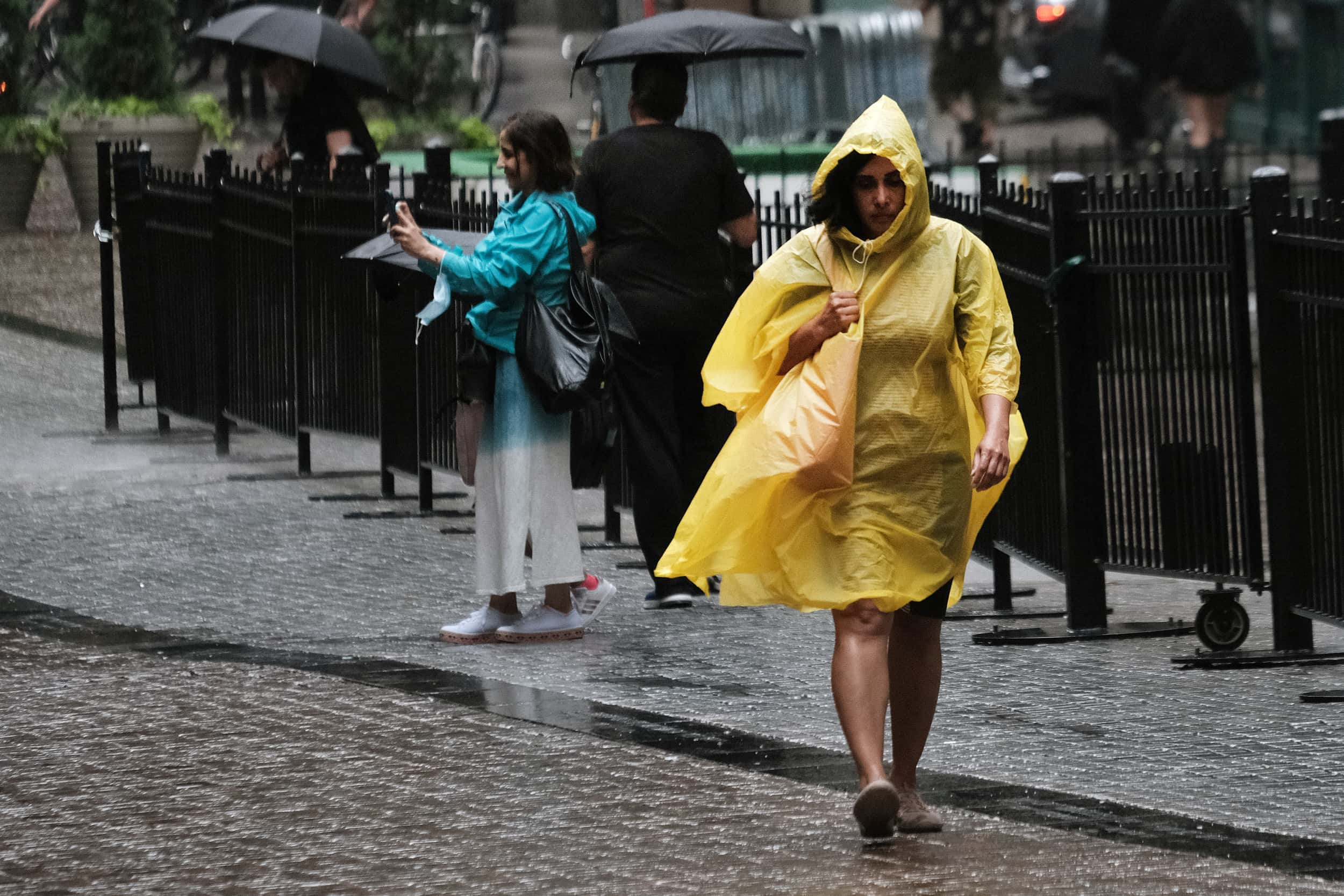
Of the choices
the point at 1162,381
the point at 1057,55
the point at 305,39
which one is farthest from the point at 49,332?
the point at 1057,55

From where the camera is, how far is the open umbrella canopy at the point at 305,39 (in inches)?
501

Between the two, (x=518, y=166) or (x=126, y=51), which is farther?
(x=126, y=51)

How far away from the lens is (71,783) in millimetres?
6289

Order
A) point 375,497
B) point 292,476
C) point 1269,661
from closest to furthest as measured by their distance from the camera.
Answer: point 1269,661
point 375,497
point 292,476

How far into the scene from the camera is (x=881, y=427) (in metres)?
5.69

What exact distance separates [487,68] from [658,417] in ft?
67.5

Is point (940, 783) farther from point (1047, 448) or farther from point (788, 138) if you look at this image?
point (788, 138)

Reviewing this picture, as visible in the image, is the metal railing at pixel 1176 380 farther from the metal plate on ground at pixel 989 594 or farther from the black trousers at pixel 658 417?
the black trousers at pixel 658 417

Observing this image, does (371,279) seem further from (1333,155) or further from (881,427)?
(1333,155)

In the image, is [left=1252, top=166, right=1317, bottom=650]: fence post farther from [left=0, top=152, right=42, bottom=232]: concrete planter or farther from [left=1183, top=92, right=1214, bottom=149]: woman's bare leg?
[left=1183, top=92, right=1214, bottom=149]: woman's bare leg

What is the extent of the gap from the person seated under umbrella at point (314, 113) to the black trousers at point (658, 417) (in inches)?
169

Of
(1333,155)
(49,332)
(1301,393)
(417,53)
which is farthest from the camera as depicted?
(417,53)

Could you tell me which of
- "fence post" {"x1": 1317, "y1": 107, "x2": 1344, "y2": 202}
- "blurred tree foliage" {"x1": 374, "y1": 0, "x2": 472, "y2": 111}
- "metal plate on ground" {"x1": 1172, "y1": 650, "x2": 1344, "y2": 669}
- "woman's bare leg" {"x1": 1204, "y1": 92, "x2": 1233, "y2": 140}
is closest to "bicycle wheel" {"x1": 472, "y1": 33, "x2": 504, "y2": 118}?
"blurred tree foliage" {"x1": 374, "y1": 0, "x2": 472, "y2": 111}

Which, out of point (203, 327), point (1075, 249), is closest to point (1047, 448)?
point (1075, 249)
